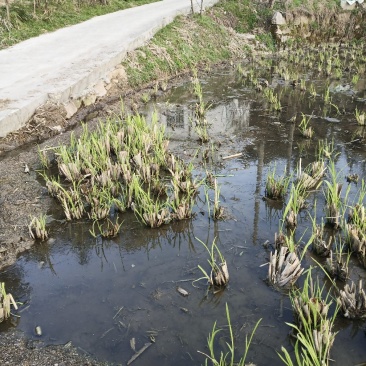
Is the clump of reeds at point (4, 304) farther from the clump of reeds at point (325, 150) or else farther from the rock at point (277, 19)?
the rock at point (277, 19)

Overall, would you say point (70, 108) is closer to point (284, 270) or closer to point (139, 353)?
point (284, 270)

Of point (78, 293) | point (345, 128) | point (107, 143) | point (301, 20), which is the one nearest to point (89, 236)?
point (78, 293)

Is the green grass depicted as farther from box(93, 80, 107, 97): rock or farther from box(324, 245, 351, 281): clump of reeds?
box(324, 245, 351, 281): clump of reeds

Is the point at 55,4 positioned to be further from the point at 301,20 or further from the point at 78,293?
the point at 78,293

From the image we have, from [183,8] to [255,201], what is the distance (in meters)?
12.4

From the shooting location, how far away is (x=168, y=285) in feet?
11.3

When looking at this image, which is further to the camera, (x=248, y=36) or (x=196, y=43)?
(x=248, y=36)

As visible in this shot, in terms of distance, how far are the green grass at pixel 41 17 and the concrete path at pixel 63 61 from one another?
0.32 m

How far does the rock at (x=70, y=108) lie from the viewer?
7.25m

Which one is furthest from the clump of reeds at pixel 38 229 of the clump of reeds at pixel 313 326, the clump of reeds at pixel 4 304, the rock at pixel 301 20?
the rock at pixel 301 20

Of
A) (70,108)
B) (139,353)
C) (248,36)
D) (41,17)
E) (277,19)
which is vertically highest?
(41,17)

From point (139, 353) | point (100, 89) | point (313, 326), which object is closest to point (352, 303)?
point (313, 326)

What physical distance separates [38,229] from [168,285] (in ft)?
4.81

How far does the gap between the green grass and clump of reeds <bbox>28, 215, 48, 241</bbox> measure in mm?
7310
